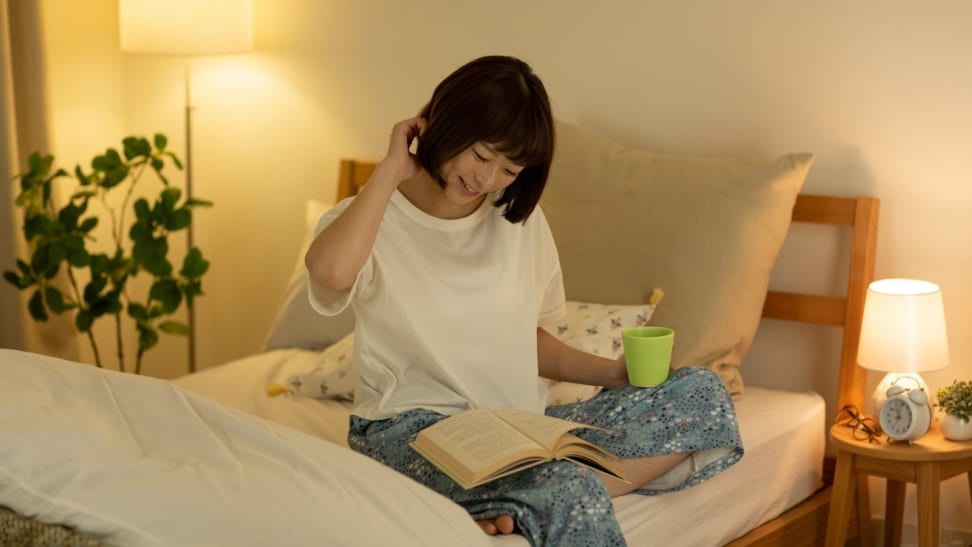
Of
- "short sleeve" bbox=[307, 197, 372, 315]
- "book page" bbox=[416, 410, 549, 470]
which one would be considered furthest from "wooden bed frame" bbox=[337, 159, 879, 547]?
"short sleeve" bbox=[307, 197, 372, 315]

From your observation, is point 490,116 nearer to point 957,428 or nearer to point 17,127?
point 957,428

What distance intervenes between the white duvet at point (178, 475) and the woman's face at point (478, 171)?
19.2 inches

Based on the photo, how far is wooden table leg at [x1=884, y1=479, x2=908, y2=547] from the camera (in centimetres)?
265

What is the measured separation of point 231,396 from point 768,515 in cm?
111

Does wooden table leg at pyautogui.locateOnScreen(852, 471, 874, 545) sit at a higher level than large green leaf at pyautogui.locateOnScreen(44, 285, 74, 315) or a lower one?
lower

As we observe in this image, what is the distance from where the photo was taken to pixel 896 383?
8.07 ft

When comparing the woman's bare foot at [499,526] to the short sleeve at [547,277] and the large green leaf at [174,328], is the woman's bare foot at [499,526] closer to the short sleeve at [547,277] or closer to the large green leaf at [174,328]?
the short sleeve at [547,277]

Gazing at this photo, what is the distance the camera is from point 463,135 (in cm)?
193

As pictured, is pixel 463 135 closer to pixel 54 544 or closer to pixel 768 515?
pixel 54 544

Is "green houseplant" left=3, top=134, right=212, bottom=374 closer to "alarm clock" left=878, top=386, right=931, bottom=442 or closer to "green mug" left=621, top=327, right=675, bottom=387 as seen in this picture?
"green mug" left=621, top=327, right=675, bottom=387

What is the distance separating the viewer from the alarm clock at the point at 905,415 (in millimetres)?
2377

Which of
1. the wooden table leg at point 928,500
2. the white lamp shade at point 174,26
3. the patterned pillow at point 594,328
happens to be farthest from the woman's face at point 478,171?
the white lamp shade at point 174,26

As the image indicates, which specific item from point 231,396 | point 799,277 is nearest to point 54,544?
point 231,396

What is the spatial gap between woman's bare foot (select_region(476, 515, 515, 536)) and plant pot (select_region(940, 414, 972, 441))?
1.03m
